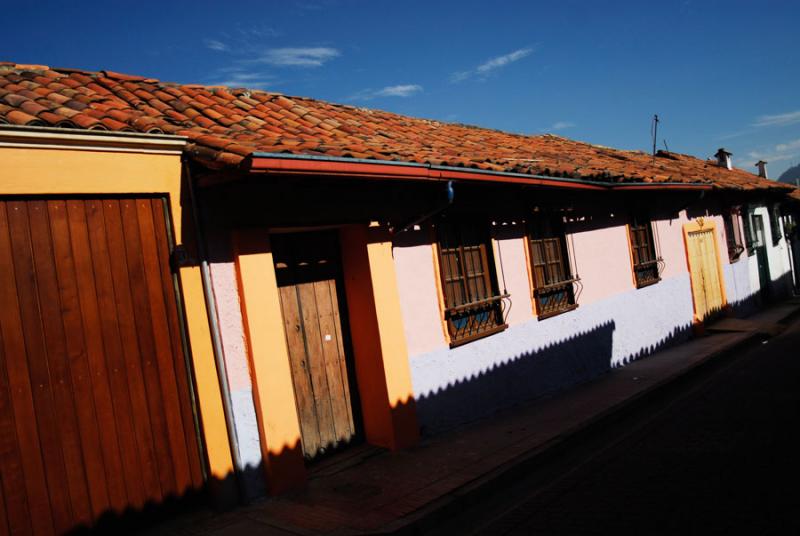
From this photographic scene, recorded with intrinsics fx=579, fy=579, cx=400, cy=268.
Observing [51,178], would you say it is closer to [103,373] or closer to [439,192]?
[103,373]

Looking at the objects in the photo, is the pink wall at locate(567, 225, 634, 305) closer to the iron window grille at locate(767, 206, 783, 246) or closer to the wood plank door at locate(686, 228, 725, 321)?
the wood plank door at locate(686, 228, 725, 321)

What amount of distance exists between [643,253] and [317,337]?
8.34 meters

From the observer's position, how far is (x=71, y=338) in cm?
429

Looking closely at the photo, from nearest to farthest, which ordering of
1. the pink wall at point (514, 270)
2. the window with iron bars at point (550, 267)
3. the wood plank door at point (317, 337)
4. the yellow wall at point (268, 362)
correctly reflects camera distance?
the yellow wall at point (268, 362)
the wood plank door at point (317, 337)
the pink wall at point (514, 270)
the window with iron bars at point (550, 267)

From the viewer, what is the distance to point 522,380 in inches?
326

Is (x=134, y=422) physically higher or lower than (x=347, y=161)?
lower

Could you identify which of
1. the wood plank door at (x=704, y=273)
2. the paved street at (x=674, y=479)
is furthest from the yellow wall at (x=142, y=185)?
the wood plank door at (x=704, y=273)

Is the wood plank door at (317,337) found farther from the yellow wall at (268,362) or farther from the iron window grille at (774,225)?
the iron window grille at (774,225)

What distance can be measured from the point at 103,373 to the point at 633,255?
32.1 ft

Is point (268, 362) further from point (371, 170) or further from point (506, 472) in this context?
point (506, 472)

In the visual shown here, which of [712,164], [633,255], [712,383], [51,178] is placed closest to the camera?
[51,178]

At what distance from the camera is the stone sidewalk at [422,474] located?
14.9ft

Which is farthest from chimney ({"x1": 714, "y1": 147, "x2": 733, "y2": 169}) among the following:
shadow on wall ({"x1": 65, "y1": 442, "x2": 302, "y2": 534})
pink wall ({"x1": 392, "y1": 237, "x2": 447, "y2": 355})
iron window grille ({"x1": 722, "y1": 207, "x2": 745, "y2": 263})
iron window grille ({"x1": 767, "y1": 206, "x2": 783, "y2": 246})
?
shadow on wall ({"x1": 65, "y1": 442, "x2": 302, "y2": 534})

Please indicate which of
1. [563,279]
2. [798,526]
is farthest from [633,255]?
[798,526]
